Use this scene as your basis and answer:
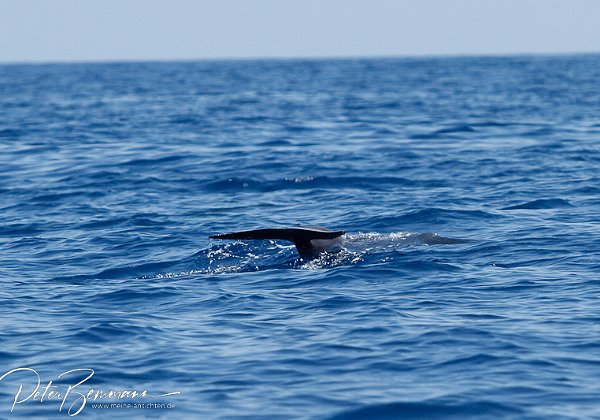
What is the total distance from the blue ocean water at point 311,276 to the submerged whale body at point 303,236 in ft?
0.77

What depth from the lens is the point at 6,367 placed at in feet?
33.6

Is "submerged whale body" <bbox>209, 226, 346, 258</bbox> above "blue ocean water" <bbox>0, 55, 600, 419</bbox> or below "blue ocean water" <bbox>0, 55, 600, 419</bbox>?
above

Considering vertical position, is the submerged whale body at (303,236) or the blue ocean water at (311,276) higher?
the submerged whale body at (303,236)

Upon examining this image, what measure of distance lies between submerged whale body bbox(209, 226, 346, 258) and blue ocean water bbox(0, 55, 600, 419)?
9.2 inches

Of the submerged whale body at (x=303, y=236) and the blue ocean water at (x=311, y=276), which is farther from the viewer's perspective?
the submerged whale body at (x=303, y=236)

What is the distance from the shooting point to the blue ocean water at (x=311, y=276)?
9.52 meters

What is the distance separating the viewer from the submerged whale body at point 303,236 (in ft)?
44.2

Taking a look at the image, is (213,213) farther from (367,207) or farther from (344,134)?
(344,134)

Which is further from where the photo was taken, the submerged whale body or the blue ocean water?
the submerged whale body

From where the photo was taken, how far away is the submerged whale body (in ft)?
44.2

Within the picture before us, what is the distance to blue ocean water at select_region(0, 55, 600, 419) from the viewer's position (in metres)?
9.52

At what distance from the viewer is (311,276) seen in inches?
544

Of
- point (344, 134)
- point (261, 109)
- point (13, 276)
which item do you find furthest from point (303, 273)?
point (261, 109)

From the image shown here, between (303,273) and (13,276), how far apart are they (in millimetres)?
4068
